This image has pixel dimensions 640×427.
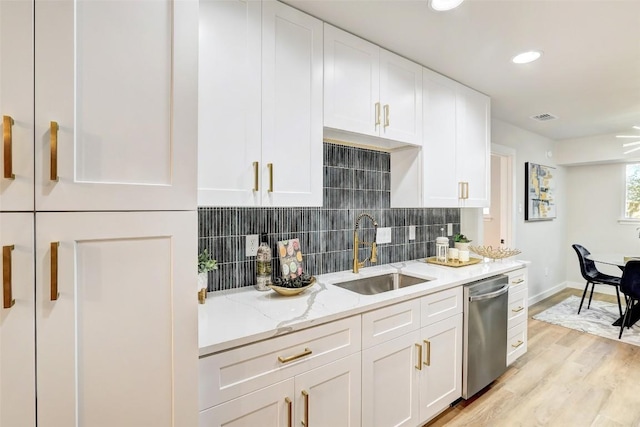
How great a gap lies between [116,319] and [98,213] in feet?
0.99

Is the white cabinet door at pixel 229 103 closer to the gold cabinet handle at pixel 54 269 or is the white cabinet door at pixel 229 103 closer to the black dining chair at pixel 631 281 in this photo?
the gold cabinet handle at pixel 54 269

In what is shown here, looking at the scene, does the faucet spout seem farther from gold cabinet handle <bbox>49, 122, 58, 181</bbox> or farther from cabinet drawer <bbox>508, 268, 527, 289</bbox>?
gold cabinet handle <bbox>49, 122, 58, 181</bbox>

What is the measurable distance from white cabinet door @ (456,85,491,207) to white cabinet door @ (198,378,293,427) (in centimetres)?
207

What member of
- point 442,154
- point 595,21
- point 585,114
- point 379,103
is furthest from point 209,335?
point 585,114

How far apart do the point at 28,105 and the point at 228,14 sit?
941 mm

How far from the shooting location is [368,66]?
1918mm

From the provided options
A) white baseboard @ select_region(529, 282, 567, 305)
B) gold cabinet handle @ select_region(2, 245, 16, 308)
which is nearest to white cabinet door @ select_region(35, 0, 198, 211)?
gold cabinet handle @ select_region(2, 245, 16, 308)

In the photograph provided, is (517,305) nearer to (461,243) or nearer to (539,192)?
(461,243)

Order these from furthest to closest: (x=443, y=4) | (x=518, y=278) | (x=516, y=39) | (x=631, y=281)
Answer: (x=631, y=281), (x=518, y=278), (x=516, y=39), (x=443, y=4)

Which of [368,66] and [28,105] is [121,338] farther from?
[368,66]

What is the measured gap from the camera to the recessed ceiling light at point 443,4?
1.54 m

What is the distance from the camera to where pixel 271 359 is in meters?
1.22

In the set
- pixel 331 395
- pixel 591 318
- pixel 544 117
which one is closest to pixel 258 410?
pixel 331 395

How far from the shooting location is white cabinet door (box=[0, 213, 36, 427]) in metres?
0.75
